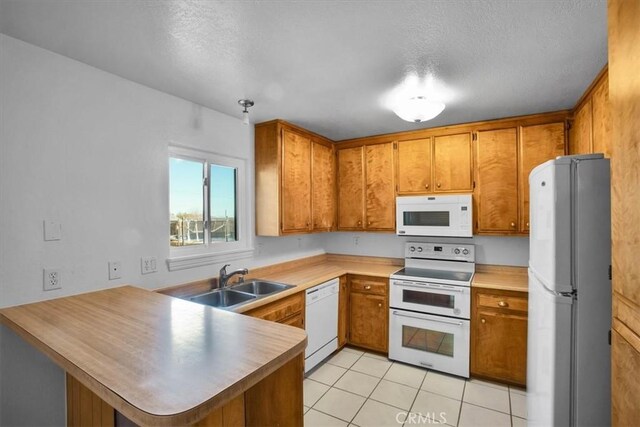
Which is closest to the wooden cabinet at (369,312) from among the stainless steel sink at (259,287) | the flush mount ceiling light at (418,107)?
the stainless steel sink at (259,287)

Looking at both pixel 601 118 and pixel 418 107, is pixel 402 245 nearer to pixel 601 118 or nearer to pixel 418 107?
pixel 418 107

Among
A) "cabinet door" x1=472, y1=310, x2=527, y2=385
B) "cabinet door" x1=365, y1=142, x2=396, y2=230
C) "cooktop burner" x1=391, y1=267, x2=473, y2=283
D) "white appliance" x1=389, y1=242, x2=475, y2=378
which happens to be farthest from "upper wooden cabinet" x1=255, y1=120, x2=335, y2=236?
"cabinet door" x1=472, y1=310, x2=527, y2=385

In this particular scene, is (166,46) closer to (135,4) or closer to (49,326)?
(135,4)

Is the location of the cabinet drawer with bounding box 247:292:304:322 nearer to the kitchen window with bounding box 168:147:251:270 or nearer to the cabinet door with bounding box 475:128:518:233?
the kitchen window with bounding box 168:147:251:270

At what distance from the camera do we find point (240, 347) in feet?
3.64

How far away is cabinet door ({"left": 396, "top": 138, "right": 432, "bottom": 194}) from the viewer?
3.21 m

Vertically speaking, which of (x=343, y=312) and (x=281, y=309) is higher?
(x=281, y=309)

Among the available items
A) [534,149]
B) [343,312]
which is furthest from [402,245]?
[534,149]

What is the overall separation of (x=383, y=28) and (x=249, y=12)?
602mm

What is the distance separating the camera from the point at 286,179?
9.60 feet

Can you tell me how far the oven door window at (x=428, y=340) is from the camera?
277cm

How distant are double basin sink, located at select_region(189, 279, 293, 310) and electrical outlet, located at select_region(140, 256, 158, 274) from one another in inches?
13.2

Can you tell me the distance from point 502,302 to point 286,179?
7.03 feet

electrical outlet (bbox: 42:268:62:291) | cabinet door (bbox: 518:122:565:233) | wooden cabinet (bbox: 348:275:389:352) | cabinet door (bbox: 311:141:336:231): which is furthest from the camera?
cabinet door (bbox: 311:141:336:231)
